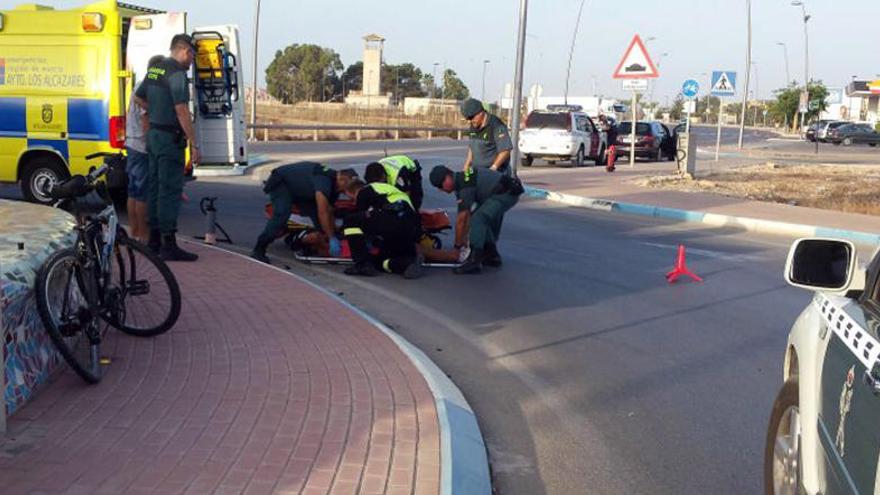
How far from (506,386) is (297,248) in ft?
16.4

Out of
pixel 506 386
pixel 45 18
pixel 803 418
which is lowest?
pixel 506 386

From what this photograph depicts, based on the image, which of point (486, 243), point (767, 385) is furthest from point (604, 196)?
point (767, 385)

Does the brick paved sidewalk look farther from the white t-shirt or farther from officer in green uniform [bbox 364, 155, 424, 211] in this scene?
officer in green uniform [bbox 364, 155, 424, 211]

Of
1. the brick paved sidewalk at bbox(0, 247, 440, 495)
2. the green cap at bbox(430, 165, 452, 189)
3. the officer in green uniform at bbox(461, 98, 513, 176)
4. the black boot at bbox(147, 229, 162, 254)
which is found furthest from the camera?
the officer in green uniform at bbox(461, 98, 513, 176)

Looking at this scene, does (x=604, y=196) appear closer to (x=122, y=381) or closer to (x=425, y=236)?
(x=425, y=236)

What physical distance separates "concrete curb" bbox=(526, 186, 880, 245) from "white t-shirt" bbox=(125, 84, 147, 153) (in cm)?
991

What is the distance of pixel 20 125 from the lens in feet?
42.9

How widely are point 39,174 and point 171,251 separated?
16.5 ft

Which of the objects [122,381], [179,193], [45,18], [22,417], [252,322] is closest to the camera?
[22,417]

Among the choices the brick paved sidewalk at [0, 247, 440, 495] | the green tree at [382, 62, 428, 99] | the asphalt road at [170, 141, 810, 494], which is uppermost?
the green tree at [382, 62, 428, 99]

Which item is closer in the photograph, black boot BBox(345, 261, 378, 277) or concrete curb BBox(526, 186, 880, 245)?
black boot BBox(345, 261, 378, 277)

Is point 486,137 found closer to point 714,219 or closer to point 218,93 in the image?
point 218,93

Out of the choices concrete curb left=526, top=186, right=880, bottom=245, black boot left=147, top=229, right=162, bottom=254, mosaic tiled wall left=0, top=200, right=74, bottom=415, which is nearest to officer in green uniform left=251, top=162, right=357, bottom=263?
black boot left=147, top=229, right=162, bottom=254

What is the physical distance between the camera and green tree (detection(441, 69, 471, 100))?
391 feet
